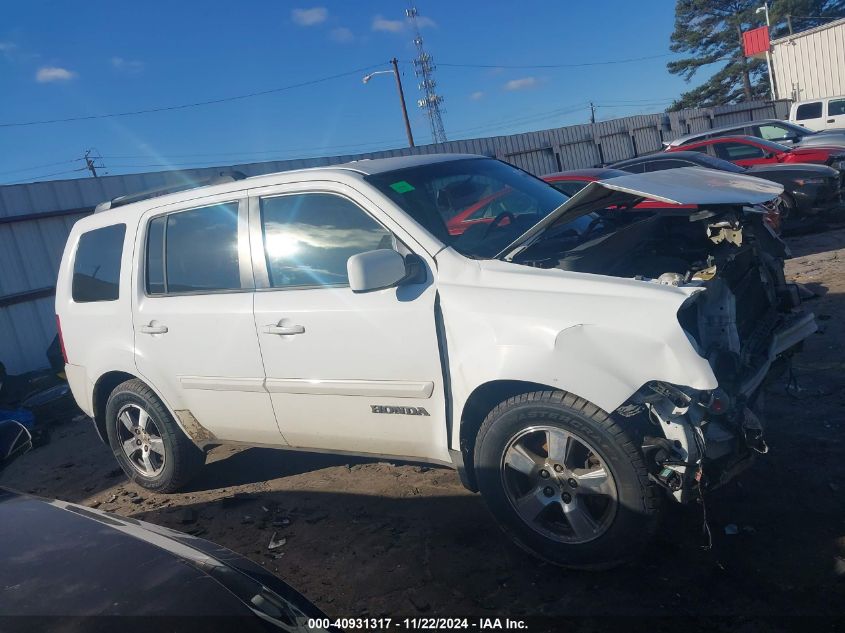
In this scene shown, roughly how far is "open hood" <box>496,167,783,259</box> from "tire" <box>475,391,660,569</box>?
0.86 m

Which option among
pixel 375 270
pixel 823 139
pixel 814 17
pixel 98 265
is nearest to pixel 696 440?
pixel 375 270

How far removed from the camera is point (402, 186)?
12.4 feet


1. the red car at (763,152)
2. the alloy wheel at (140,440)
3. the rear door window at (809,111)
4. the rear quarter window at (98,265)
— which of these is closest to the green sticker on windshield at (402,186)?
the rear quarter window at (98,265)

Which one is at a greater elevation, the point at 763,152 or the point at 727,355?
the point at 763,152

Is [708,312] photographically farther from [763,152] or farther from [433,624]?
[763,152]

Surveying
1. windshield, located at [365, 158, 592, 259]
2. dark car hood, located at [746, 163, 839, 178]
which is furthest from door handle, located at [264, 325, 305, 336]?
dark car hood, located at [746, 163, 839, 178]

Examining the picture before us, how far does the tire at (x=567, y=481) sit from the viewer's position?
9.47 feet

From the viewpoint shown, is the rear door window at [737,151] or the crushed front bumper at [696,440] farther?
the rear door window at [737,151]

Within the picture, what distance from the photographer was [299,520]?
4211mm

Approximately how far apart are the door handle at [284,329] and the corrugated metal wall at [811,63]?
3074cm

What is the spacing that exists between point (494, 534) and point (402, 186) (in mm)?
1937

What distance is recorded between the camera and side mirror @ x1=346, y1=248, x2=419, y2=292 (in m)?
3.19

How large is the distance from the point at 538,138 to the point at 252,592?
18.7 m

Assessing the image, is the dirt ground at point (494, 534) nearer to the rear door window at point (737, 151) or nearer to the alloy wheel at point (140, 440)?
the alloy wheel at point (140, 440)
